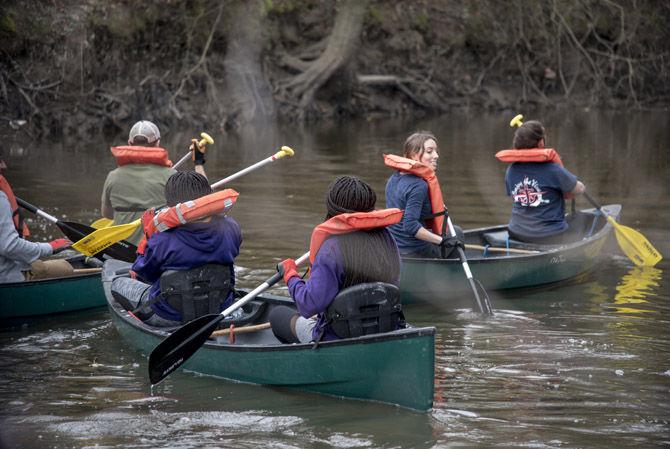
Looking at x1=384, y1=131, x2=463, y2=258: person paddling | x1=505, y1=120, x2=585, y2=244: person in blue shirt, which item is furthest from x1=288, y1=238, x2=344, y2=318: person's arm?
x1=505, y1=120, x2=585, y2=244: person in blue shirt

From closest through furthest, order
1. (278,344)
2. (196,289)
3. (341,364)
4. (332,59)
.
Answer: (341,364), (278,344), (196,289), (332,59)

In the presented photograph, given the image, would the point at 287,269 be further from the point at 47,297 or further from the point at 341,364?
the point at 47,297

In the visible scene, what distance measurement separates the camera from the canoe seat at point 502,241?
8812 millimetres

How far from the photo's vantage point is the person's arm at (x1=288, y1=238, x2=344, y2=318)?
17.1 ft

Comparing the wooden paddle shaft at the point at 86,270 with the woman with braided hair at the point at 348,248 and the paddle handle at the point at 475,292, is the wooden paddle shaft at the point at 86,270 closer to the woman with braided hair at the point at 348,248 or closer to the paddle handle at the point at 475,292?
the paddle handle at the point at 475,292

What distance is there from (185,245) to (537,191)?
3460mm

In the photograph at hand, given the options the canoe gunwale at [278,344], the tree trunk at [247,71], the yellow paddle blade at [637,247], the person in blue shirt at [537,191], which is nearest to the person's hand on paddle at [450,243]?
the person in blue shirt at [537,191]

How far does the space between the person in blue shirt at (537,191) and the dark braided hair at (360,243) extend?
3296 millimetres

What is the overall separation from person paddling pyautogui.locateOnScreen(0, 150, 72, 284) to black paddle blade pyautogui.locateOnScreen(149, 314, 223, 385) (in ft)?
4.86

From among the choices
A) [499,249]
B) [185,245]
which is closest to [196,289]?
[185,245]

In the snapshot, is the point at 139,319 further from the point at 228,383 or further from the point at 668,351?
the point at 668,351

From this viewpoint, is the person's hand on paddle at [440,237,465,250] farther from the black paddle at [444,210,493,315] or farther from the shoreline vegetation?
the shoreline vegetation

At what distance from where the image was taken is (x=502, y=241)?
29.7 ft

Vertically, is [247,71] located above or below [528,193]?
above
